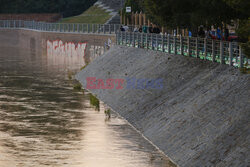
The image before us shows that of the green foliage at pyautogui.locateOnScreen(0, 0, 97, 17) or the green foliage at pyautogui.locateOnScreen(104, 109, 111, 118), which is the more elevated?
the green foliage at pyautogui.locateOnScreen(0, 0, 97, 17)

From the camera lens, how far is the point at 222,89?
23938mm

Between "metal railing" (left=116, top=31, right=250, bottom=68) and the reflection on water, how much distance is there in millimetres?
4831

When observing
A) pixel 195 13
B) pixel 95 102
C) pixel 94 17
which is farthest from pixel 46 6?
pixel 195 13

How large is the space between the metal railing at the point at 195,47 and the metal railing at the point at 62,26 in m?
22.0

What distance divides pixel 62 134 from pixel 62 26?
7514 cm

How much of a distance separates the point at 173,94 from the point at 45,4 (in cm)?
9747

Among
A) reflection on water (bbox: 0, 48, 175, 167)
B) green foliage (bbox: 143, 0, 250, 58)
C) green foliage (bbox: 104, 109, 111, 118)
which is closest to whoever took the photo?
reflection on water (bbox: 0, 48, 175, 167)

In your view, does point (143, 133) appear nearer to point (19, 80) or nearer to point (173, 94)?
point (173, 94)

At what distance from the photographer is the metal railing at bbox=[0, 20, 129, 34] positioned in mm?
74312

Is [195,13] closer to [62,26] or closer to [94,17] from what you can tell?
[62,26]

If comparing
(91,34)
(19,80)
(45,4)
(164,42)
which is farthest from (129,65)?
(45,4)

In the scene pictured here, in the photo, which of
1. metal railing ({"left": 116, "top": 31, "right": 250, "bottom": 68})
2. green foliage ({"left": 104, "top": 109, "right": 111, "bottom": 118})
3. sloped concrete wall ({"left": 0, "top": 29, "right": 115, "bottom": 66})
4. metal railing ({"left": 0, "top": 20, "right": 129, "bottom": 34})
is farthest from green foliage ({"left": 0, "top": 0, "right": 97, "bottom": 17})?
green foliage ({"left": 104, "top": 109, "right": 111, "bottom": 118})

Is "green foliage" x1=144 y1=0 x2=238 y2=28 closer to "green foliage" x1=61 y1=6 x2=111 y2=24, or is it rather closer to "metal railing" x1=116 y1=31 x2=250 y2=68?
"metal railing" x1=116 y1=31 x2=250 y2=68

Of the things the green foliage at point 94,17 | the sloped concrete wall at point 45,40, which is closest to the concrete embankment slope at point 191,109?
the sloped concrete wall at point 45,40
